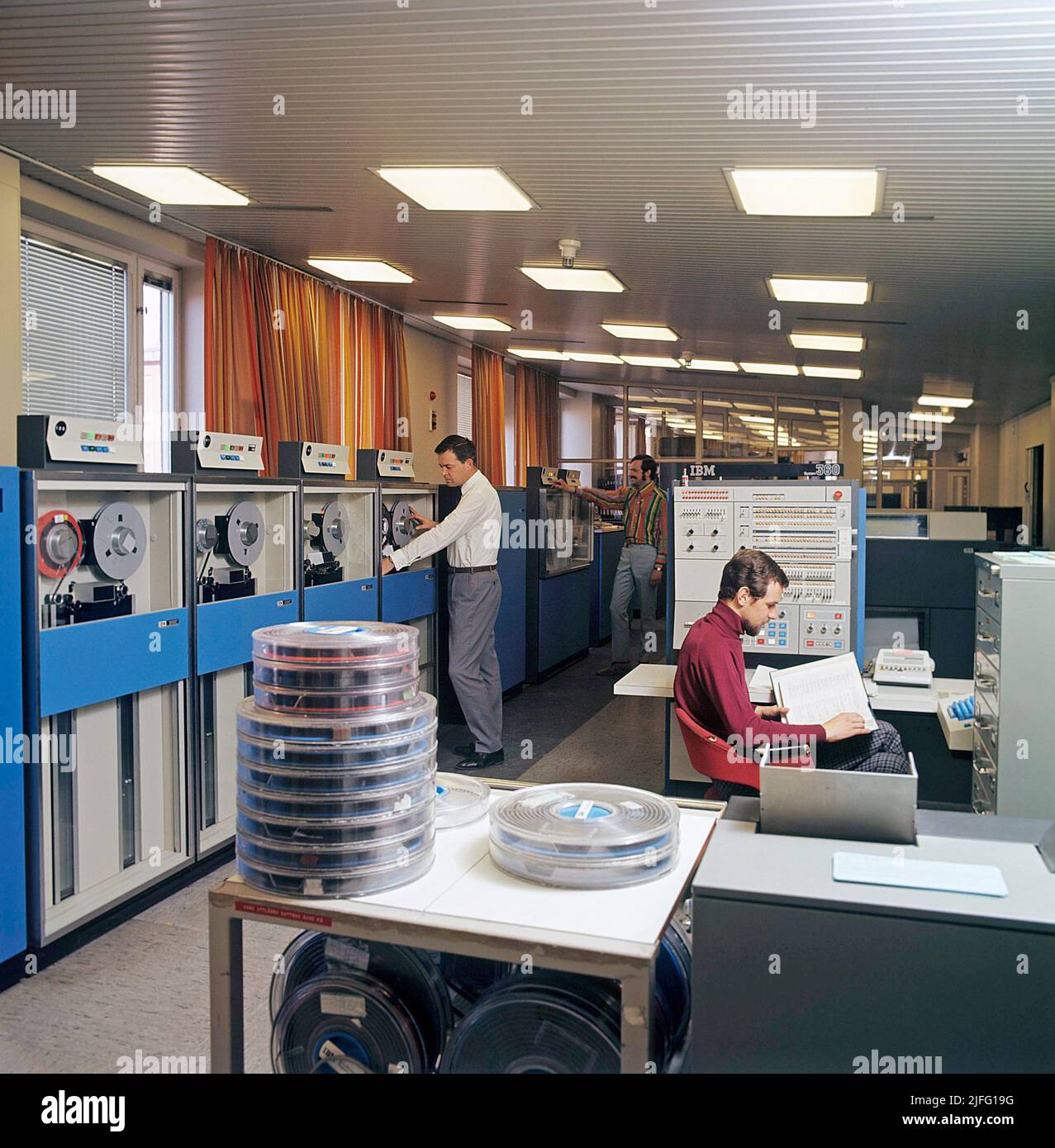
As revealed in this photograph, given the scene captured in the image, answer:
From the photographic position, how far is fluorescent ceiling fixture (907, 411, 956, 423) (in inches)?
628

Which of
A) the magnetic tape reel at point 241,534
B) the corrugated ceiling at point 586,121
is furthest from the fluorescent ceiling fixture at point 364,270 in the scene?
the magnetic tape reel at point 241,534

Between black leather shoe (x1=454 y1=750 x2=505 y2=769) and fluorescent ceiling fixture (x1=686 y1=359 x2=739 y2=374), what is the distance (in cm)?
584

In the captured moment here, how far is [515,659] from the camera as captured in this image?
24.5ft

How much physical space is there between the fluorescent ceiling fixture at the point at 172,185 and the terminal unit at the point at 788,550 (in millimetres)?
2543

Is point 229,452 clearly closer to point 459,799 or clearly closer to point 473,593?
point 473,593

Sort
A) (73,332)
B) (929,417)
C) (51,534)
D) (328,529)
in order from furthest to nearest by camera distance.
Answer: (929,417) < (73,332) < (328,529) < (51,534)

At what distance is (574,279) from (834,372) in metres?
5.31

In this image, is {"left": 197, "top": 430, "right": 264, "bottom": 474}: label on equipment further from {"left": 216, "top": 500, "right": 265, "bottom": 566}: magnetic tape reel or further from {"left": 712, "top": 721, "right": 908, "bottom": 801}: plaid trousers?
{"left": 712, "top": 721, "right": 908, "bottom": 801}: plaid trousers


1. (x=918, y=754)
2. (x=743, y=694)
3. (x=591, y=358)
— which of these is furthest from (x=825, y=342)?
(x=743, y=694)

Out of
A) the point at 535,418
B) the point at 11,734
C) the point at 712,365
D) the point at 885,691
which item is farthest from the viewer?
the point at 535,418

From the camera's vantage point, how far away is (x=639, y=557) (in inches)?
328

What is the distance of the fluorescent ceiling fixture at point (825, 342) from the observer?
8219 mm

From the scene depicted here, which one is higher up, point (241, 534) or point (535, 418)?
point (535, 418)
